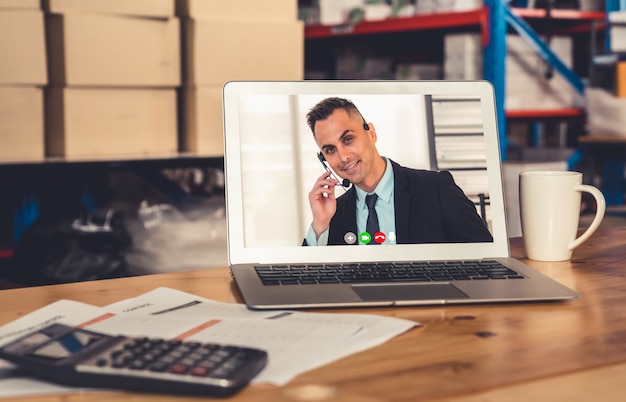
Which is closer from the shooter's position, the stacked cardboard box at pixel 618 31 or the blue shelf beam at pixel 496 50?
the blue shelf beam at pixel 496 50

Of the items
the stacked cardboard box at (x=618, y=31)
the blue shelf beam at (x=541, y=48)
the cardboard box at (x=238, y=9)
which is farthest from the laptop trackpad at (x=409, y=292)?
the stacked cardboard box at (x=618, y=31)

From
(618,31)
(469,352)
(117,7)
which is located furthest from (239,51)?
(469,352)

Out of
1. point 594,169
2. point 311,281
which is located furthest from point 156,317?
point 594,169

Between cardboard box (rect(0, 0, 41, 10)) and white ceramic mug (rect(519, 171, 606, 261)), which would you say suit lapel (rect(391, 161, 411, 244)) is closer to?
white ceramic mug (rect(519, 171, 606, 261))

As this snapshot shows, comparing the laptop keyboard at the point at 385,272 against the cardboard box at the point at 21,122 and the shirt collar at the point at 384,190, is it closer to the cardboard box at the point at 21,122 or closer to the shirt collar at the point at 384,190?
the shirt collar at the point at 384,190

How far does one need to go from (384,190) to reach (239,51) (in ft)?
5.58

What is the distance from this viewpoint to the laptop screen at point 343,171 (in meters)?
0.98

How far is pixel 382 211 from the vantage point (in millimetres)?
983

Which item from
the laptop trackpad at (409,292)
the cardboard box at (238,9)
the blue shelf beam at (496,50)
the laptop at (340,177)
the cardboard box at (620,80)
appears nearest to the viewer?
the laptop trackpad at (409,292)

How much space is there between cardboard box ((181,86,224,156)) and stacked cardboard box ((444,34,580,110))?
116 cm

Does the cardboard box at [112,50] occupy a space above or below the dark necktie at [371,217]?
above

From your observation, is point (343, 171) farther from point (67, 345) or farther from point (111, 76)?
point (111, 76)

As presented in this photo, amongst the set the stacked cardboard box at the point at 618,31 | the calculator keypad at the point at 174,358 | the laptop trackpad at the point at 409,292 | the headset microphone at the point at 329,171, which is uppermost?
the stacked cardboard box at the point at 618,31

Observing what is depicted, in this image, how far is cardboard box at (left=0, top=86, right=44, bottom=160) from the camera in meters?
2.34
